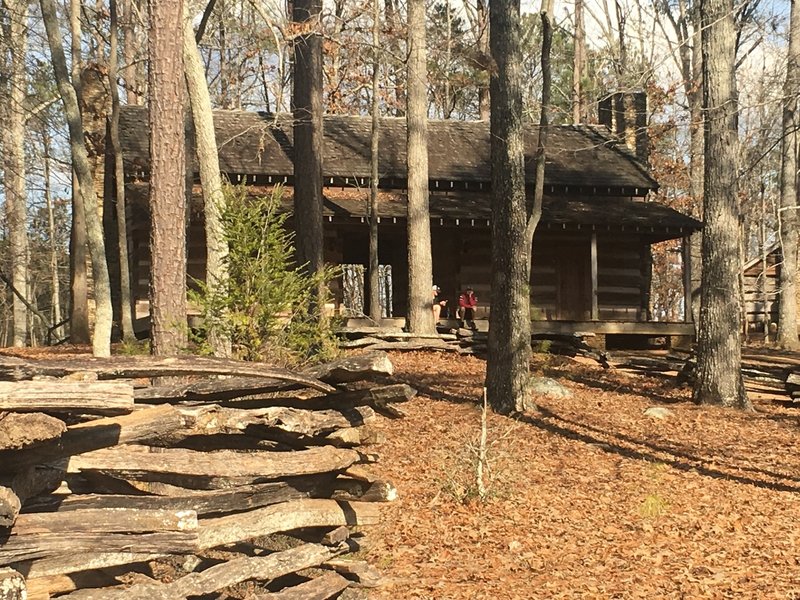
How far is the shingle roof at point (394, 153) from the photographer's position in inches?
953

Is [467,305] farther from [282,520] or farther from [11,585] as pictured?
[11,585]

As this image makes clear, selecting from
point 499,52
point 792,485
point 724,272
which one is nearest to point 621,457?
point 792,485

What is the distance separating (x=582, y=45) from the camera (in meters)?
39.5

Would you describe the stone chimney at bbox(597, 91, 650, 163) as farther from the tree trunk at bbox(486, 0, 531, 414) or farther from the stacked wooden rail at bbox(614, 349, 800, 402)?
the tree trunk at bbox(486, 0, 531, 414)

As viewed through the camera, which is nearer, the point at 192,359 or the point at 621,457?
the point at 192,359

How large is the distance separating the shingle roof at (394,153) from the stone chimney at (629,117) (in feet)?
3.64

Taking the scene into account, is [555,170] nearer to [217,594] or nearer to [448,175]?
[448,175]

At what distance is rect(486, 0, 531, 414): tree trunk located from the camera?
13.7 meters

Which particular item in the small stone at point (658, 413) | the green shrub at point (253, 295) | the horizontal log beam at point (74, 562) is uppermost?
the green shrub at point (253, 295)

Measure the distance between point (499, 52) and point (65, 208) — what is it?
3974cm

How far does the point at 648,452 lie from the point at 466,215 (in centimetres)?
1126

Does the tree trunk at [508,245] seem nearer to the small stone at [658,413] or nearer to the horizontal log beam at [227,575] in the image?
the small stone at [658,413]

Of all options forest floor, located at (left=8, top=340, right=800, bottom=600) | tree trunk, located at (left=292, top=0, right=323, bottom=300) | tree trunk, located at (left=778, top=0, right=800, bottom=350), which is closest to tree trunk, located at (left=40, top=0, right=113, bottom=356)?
tree trunk, located at (left=292, top=0, right=323, bottom=300)

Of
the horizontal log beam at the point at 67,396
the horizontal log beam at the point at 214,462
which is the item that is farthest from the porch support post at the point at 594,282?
the horizontal log beam at the point at 67,396
